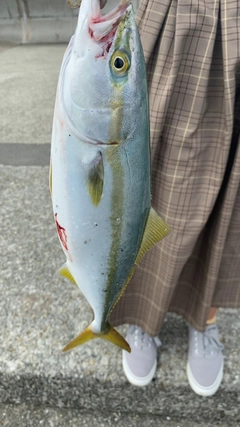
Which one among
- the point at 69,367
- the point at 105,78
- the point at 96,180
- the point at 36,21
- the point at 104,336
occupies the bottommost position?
the point at 36,21

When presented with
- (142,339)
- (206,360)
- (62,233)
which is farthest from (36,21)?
(62,233)

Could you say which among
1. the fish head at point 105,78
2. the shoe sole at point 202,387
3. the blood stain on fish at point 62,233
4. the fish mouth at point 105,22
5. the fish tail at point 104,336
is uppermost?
the fish mouth at point 105,22

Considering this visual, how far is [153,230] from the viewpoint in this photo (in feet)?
2.75

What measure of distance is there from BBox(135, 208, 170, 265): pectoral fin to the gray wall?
9.18m

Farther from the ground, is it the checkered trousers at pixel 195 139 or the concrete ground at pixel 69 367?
the checkered trousers at pixel 195 139

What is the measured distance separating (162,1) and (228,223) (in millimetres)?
639

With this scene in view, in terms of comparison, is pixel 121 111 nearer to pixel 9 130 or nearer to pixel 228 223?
pixel 228 223

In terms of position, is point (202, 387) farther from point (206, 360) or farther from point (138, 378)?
point (138, 378)

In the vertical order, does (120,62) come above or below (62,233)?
above

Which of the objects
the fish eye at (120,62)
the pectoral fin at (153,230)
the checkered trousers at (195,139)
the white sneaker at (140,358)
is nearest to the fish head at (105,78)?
the fish eye at (120,62)

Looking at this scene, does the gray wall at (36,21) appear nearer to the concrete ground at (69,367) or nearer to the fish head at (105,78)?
the concrete ground at (69,367)

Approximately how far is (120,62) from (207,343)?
1.19 m

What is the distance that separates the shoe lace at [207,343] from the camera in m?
1.51

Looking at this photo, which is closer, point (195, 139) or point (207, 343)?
point (195, 139)
